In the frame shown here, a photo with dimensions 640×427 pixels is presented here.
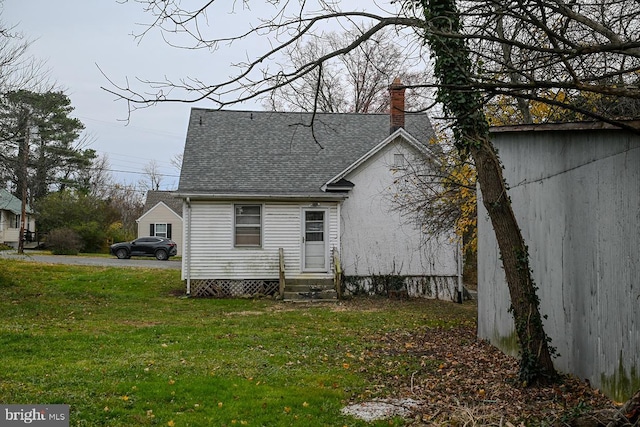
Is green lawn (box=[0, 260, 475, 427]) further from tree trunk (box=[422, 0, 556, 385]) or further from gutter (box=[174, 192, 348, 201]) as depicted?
gutter (box=[174, 192, 348, 201])

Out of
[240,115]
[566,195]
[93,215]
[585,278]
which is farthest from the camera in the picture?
[93,215]

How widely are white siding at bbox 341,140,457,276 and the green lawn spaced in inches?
85.9

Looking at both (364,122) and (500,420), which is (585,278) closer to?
(500,420)

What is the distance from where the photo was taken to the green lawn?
5797mm

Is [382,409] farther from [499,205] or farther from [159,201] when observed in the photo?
[159,201]

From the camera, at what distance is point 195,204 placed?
58.5 ft

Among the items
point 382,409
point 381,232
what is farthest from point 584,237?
point 381,232

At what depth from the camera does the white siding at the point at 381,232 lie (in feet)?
60.9

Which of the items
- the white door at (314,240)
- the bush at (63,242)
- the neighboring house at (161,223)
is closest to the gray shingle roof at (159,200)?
the neighboring house at (161,223)

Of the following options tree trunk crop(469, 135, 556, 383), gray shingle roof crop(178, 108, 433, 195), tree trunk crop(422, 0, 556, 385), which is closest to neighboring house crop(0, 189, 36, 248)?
gray shingle roof crop(178, 108, 433, 195)

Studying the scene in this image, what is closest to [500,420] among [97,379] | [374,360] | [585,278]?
[585,278]

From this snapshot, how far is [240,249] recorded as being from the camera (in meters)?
18.0

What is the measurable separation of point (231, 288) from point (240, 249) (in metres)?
1.26

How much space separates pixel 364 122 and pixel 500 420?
17672mm
